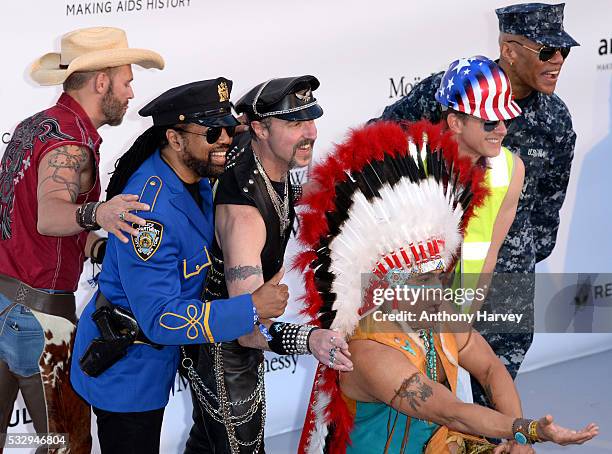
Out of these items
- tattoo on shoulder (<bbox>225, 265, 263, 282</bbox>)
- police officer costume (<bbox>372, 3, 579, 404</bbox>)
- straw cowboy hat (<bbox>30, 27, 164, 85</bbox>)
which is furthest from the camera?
police officer costume (<bbox>372, 3, 579, 404</bbox>)

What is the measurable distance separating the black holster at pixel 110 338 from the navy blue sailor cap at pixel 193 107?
0.67 meters

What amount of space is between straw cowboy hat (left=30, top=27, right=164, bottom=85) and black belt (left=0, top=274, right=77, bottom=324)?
86 cm

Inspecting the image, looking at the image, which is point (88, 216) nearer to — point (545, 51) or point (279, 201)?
point (279, 201)

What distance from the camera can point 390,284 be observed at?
3.03 meters

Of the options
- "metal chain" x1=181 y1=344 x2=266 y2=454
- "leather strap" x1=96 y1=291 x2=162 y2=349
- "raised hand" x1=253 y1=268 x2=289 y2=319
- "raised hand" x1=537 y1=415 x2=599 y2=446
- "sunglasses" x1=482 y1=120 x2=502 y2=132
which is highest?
"sunglasses" x1=482 y1=120 x2=502 y2=132

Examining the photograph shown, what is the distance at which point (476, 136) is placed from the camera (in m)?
4.14

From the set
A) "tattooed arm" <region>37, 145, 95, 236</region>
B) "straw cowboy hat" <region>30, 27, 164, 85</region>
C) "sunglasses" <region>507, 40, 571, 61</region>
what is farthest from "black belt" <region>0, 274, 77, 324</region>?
"sunglasses" <region>507, 40, 571, 61</region>

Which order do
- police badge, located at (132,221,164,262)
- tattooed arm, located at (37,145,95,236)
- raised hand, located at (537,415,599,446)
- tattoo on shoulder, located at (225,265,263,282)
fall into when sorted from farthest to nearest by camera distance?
1. tattooed arm, located at (37,145,95,236)
2. tattoo on shoulder, located at (225,265,263,282)
3. police badge, located at (132,221,164,262)
4. raised hand, located at (537,415,599,446)

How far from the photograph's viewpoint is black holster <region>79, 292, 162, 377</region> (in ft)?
10.8

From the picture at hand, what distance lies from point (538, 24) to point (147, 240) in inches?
103

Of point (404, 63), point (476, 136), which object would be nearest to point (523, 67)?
point (476, 136)

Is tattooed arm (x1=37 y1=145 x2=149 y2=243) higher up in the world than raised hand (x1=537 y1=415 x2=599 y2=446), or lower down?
higher up

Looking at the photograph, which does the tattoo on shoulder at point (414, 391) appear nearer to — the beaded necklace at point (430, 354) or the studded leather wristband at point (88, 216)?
the beaded necklace at point (430, 354)

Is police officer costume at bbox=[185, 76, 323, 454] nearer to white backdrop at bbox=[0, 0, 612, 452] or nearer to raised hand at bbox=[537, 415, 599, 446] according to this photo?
raised hand at bbox=[537, 415, 599, 446]
